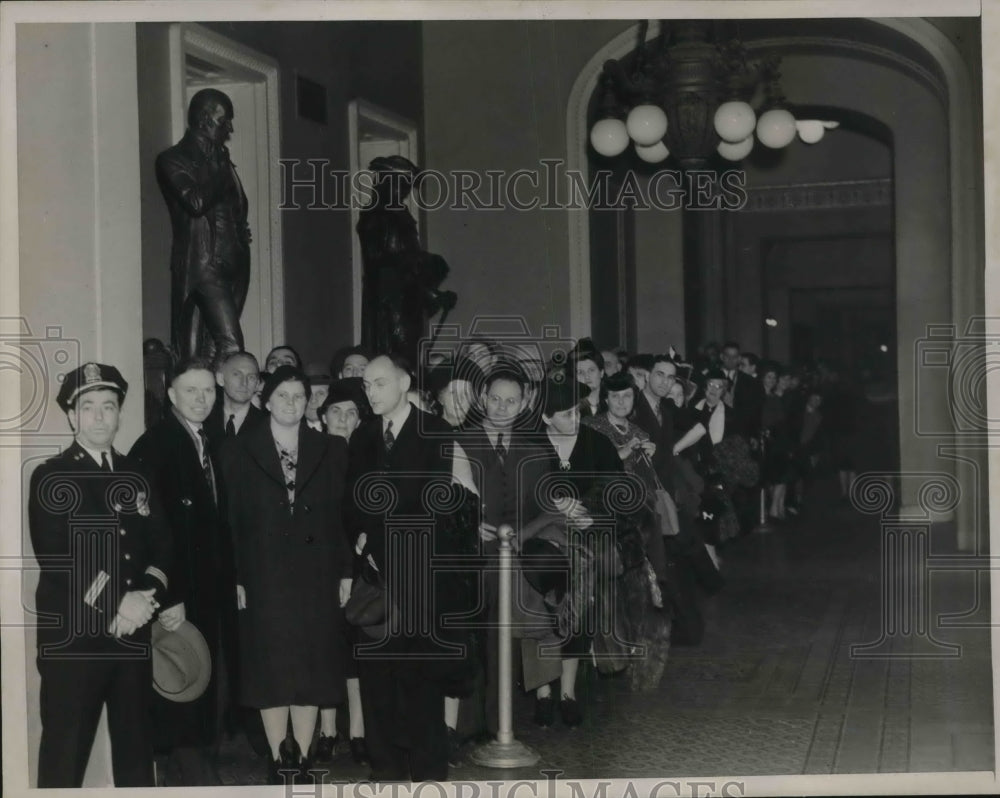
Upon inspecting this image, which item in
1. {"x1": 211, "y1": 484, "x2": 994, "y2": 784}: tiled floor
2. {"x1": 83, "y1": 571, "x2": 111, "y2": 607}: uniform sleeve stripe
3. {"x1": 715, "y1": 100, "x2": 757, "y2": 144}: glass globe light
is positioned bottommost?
{"x1": 211, "y1": 484, "x2": 994, "y2": 784}: tiled floor

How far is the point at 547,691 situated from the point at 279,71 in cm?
389

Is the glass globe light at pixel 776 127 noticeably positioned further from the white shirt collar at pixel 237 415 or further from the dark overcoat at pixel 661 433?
the white shirt collar at pixel 237 415

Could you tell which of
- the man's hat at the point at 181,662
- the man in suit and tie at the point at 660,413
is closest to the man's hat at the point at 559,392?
the man in suit and tie at the point at 660,413

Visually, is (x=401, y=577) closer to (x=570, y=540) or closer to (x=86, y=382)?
(x=570, y=540)

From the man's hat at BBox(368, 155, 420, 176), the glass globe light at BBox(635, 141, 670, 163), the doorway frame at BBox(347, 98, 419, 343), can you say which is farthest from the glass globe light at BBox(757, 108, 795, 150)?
the doorway frame at BBox(347, 98, 419, 343)

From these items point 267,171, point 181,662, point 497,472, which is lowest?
point 181,662

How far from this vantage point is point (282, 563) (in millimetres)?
5109

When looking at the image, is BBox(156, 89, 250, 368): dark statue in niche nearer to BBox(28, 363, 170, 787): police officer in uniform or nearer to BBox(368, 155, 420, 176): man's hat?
BBox(368, 155, 420, 176): man's hat

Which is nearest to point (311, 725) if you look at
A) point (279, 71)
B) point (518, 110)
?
point (279, 71)

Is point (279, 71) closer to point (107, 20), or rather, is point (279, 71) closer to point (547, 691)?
point (107, 20)

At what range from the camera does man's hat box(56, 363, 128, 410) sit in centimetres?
475

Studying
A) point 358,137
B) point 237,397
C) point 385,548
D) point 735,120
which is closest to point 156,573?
point 385,548

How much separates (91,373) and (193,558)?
793 millimetres

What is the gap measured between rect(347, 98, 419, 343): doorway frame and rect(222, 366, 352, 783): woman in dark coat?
330 centimetres
